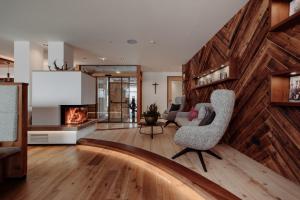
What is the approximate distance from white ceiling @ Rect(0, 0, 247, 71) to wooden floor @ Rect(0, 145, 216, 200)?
8.06ft

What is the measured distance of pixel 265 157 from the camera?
91.4 inches

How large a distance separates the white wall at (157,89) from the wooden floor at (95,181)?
617 cm

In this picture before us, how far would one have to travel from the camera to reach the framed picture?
6.28 ft

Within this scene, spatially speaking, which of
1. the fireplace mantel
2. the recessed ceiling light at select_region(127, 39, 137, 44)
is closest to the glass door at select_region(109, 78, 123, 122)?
the recessed ceiling light at select_region(127, 39, 137, 44)

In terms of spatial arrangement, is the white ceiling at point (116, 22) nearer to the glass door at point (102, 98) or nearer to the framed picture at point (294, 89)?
the framed picture at point (294, 89)

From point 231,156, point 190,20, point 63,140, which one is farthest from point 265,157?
point 63,140

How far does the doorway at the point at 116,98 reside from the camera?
7.82 metres

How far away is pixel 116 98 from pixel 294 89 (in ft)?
22.1

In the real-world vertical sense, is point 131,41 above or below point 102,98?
above

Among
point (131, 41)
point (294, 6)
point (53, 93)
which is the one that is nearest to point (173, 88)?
point (131, 41)

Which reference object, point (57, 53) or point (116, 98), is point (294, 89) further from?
point (116, 98)

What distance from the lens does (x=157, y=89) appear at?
927 centimetres

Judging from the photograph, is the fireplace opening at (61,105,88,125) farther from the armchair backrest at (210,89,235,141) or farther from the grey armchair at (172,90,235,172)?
the armchair backrest at (210,89,235,141)

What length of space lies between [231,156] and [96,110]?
6.11m
